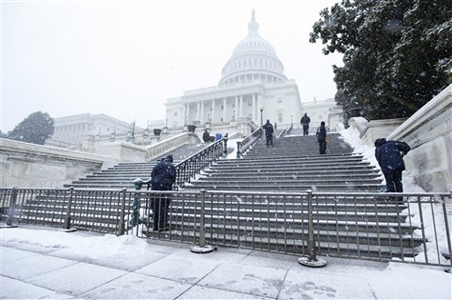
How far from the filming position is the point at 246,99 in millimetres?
72812

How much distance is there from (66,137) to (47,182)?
9706 centimetres

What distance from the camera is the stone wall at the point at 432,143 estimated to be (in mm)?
5172

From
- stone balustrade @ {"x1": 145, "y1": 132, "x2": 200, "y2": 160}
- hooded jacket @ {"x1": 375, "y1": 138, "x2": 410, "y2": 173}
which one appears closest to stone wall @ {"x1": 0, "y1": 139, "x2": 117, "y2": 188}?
stone balustrade @ {"x1": 145, "y1": 132, "x2": 200, "y2": 160}

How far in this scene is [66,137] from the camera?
92250 millimetres

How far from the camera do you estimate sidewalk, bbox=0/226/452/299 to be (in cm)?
292

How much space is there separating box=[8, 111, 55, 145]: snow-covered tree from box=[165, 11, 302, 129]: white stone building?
30588 mm

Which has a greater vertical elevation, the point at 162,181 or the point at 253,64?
the point at 253,64

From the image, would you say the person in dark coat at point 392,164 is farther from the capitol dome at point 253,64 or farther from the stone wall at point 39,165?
the capitol dome at point 253,64

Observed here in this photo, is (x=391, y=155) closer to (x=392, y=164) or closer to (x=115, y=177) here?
(x=392, y=164)

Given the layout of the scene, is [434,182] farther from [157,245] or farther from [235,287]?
[157,245]

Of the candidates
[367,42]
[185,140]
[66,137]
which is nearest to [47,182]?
[185,140]

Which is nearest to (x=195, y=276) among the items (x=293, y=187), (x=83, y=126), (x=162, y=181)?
(x=162, y=181)

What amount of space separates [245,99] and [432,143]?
68548mm

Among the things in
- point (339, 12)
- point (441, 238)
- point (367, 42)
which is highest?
point (339, 12)
